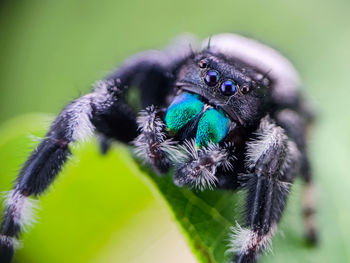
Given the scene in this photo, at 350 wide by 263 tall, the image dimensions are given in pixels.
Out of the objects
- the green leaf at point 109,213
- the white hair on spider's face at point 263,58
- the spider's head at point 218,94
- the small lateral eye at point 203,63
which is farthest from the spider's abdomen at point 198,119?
the white hair on spider's face at point 263,58

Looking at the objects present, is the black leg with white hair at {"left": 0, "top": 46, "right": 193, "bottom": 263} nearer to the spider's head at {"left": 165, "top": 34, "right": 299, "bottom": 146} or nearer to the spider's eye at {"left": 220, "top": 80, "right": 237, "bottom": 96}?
the spider's head at {"left": 165, "top": 34, "right": 299, "bottom": 146}

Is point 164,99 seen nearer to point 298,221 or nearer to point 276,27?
point 298,221

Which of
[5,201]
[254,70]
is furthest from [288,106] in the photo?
[5,201]

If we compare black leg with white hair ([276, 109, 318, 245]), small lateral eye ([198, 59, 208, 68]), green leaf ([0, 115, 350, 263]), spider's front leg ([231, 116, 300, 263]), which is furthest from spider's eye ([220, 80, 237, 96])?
green leaf ([0, 115, 350, 263])

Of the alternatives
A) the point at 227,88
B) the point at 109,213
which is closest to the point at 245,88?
the point at 227,88

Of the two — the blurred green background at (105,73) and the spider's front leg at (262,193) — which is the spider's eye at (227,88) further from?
the blurred green background at (105,73)

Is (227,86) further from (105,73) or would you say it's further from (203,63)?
(105,73)
